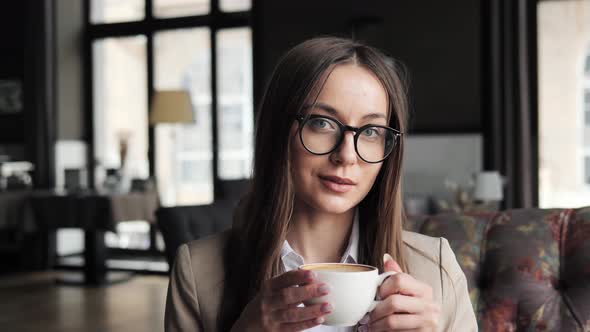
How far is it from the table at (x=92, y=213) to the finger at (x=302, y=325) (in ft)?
16.6

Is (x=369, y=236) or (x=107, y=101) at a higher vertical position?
(x=107, y=101)

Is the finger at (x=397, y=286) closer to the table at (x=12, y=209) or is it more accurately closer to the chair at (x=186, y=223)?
the chair at (x=186, y=223)

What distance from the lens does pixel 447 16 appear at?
624cm

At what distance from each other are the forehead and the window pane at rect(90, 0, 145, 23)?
6.93 m

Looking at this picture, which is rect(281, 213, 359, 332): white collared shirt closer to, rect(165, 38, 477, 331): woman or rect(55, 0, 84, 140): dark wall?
rect(165, 38, 477, 331): woman

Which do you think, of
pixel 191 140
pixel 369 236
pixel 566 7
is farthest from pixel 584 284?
pixel 191 140

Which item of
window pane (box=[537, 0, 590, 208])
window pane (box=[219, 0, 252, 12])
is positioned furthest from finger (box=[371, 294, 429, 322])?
window pane (box=[219, 0, 252, 12])

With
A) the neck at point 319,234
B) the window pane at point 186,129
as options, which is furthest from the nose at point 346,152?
the window pane at point 186,129

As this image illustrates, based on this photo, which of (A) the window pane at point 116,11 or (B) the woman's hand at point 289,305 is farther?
(A) the window pane at point 116,11

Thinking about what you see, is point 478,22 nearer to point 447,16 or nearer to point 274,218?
point 447,16

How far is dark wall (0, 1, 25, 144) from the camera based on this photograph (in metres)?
7.39

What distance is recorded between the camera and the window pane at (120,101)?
7562 mm

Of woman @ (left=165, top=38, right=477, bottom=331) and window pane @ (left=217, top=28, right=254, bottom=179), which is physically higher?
window pane @ (left=217, top=28, right=254, bottom=179)

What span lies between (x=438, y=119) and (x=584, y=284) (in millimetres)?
4987
